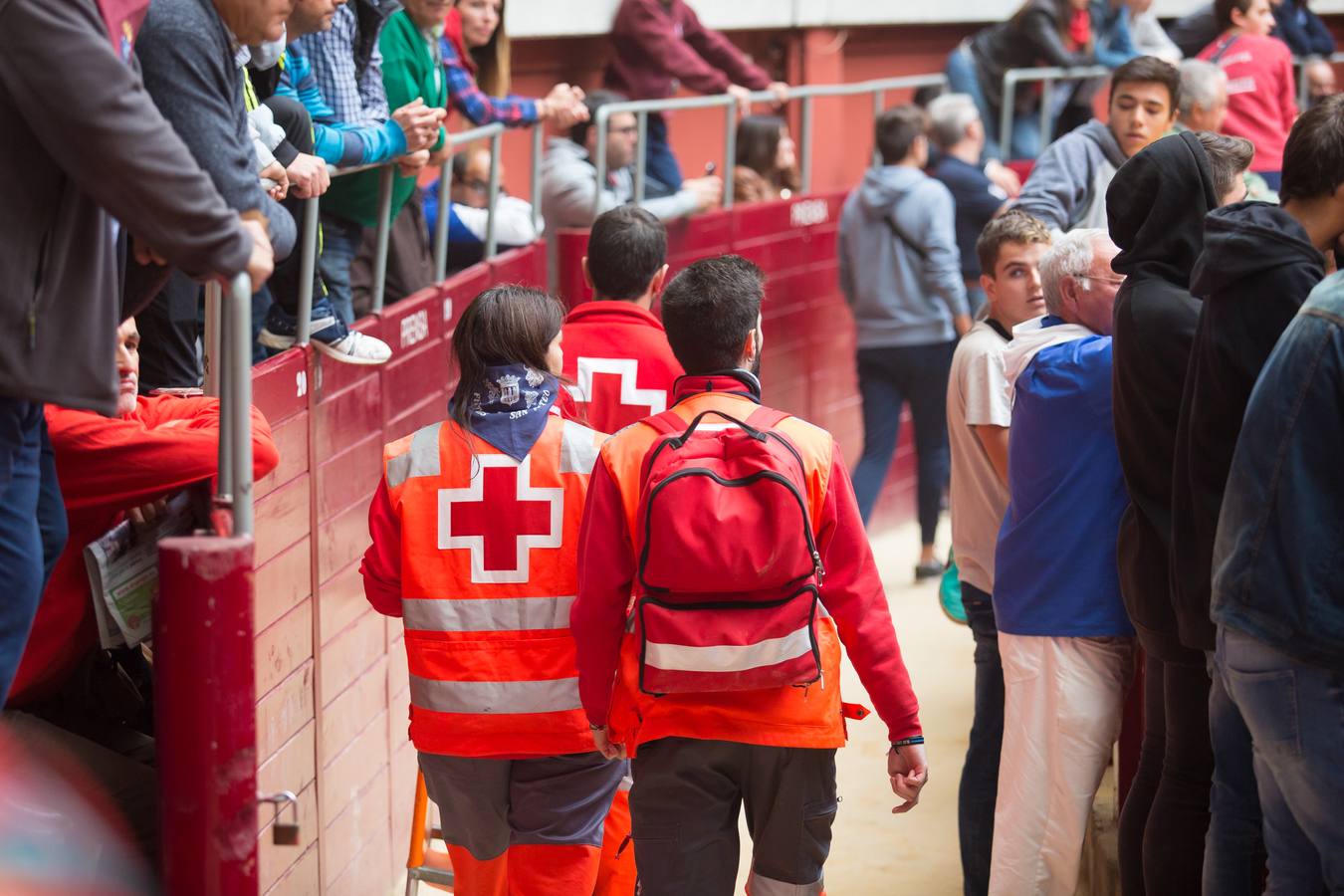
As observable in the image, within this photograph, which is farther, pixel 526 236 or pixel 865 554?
pixel 526 236

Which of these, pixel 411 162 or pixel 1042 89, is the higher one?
pixel 1042 89

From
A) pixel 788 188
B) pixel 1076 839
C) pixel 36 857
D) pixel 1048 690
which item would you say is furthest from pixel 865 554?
pixel 788 188

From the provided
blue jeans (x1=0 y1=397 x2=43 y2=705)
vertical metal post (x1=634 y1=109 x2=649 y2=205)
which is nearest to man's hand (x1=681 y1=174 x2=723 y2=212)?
vertical metal post (x1=634 y1=109 x2=649 y2=205)

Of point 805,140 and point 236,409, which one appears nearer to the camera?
point 236,409

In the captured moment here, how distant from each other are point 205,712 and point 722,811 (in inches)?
46.2

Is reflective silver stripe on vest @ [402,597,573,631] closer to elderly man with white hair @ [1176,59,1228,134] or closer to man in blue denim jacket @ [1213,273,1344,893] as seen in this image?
man in blue denim jacket @ [1213,273,1344,893]

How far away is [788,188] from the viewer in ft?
31.6

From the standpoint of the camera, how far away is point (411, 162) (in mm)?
5008

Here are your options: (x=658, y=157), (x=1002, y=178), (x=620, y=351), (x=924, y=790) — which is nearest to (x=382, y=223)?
(x=620, y=351)

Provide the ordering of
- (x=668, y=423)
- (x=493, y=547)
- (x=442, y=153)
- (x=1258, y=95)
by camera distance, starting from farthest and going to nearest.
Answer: (x=1258, y=95) < (x=442, y=153) < (x=493, y=547) < (x=668, y=423)

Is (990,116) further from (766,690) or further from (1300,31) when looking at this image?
(766,690)

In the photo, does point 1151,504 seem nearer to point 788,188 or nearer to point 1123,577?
point 1123,577

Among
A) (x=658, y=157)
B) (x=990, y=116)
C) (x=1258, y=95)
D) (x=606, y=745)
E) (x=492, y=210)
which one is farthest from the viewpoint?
(x=990, y=116)

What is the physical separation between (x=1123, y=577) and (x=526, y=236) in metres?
3.68
